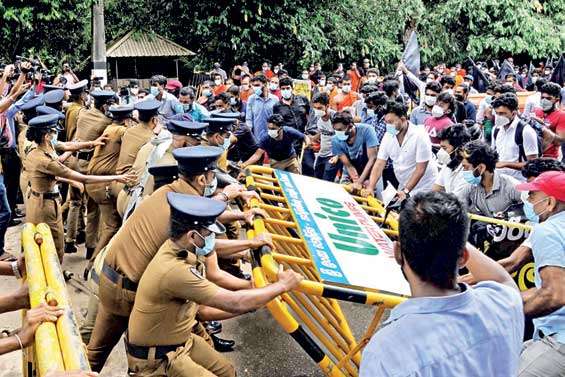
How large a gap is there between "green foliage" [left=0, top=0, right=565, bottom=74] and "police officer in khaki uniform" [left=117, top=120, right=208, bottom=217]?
10926 millimetres

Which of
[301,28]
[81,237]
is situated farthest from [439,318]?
[301,28]

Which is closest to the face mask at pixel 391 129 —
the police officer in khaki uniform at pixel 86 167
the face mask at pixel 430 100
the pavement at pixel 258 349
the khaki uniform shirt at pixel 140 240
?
the pavement at pixel 258 349

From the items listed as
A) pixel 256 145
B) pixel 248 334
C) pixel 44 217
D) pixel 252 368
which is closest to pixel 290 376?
pixel 252 368

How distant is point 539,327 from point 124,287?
2.24 metres

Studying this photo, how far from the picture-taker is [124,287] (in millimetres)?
3391

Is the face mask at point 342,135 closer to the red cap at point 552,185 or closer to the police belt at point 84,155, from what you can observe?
the police belt at point 84,155

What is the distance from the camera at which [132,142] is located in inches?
227

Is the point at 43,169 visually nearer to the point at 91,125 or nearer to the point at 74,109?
the point at 91,125

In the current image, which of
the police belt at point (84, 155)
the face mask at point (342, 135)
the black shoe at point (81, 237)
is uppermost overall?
the face mask at point (342, 135)

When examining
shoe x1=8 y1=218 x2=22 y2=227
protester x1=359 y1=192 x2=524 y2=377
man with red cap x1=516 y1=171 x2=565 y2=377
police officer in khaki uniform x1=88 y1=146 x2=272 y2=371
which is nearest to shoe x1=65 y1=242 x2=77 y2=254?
shoe x1=8 y1=218 x2=22 y2=227

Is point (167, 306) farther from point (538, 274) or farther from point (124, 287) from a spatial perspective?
point (538, 274)

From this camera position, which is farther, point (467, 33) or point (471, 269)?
point (467, 33)

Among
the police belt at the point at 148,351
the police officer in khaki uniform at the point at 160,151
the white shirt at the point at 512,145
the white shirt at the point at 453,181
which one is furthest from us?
the white shirt at the point at 512,145

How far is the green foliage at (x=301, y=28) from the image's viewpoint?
16359 mm
